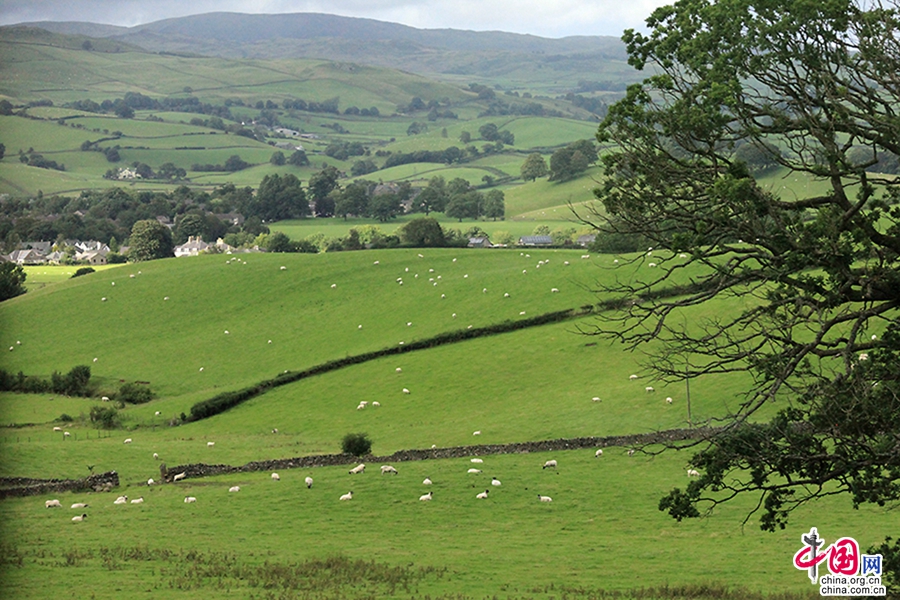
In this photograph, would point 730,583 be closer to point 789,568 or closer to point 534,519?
point 789,568

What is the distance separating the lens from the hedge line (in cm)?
5156

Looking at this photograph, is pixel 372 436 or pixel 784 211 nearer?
pixel 784 211

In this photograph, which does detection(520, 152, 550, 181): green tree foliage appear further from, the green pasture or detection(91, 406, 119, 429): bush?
the green pasture

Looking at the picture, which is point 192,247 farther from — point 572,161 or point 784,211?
point 784,211

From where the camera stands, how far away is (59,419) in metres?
51.0

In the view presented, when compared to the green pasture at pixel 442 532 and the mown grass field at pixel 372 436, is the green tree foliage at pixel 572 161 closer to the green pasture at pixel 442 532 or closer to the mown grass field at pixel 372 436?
the mown grass field at pixel 372 436

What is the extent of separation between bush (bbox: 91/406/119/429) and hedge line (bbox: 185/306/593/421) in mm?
4208

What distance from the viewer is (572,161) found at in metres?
154

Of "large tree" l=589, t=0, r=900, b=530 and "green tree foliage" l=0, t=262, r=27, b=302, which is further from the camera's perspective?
"green tree foliage" l=0, t=262, r=27, b=302

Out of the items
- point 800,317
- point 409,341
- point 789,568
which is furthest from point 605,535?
point 409,341

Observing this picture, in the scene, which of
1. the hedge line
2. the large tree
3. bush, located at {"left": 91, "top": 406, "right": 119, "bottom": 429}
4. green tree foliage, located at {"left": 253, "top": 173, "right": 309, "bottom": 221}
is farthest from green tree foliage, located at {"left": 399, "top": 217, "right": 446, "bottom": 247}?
the large tree

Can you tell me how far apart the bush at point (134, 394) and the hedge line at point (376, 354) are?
5.98 metres

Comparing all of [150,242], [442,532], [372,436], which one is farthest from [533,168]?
[442,532]

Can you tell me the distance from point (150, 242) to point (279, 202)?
43699 millimetres
